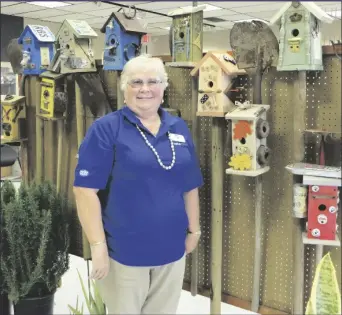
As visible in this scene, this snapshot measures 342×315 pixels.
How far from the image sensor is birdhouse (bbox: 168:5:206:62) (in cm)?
226

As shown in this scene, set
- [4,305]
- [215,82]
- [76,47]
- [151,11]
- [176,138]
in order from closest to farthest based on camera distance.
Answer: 1. [176,138]
2. [215,82]
3. [4,305]
4. [76,47]
5. [151,11]

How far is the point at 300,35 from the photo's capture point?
6.42 ft

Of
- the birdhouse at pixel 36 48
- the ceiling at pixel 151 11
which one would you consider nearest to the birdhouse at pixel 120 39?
the ceiling at pixel 151 11

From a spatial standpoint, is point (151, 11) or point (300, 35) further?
point (151, 11)

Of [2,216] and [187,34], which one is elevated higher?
[187,34]

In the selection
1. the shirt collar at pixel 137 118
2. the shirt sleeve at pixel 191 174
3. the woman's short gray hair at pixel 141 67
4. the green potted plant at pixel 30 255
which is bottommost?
the green potted plant at pixel 30 255

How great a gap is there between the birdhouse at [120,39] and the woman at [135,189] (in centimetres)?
71

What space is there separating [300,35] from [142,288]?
4.08 feet

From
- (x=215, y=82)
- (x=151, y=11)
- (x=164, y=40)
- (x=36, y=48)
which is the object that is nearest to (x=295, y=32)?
(x=215, y=82)

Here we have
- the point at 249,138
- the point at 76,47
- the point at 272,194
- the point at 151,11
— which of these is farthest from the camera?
the point at 151,11

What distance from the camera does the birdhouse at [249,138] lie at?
2084mm

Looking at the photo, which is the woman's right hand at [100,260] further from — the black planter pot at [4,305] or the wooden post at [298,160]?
the black planter pot at [4,305]

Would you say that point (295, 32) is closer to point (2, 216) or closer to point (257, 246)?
point (257, 246)

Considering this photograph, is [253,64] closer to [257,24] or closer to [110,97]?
[257,24]
